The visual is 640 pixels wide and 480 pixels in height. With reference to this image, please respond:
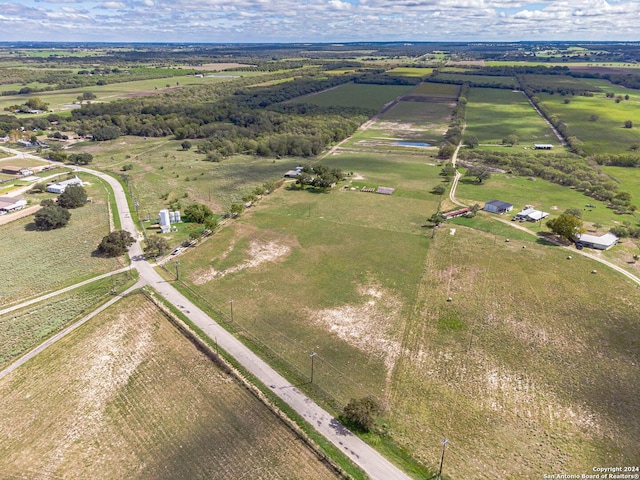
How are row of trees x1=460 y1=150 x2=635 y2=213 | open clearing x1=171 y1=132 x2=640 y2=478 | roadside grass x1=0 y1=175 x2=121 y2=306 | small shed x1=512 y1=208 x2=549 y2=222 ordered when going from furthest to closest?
row of trees x1=460 y1=150 x2=635 y2=213 < small shed x1=512 y1=208 x2=549 y2=222 < roadside grass x1=0 y1=175 x2=121 y2=306 < open clearing x1=171 y1=132 x2=640 y2=478

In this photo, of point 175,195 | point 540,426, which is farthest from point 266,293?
point 175,195

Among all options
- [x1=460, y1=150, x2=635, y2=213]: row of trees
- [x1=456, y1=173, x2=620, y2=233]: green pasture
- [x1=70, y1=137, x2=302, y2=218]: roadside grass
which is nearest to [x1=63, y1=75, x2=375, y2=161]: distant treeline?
[x1=70, y1=137, x2=302, y2=218]: roadside grass

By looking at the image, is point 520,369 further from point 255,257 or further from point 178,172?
point 178,172

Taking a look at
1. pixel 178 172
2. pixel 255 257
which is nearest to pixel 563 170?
pixel 255 257

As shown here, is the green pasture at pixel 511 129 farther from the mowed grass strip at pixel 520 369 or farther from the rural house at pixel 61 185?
the rural house at pixel 61 185

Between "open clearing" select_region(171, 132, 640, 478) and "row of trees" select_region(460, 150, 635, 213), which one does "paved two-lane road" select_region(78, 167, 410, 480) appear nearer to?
"open clearing" select_region(171, 132, 640, 478)

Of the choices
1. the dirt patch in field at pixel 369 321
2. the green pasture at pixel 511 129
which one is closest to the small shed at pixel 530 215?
the dirt patch in field at pixel 369 321
